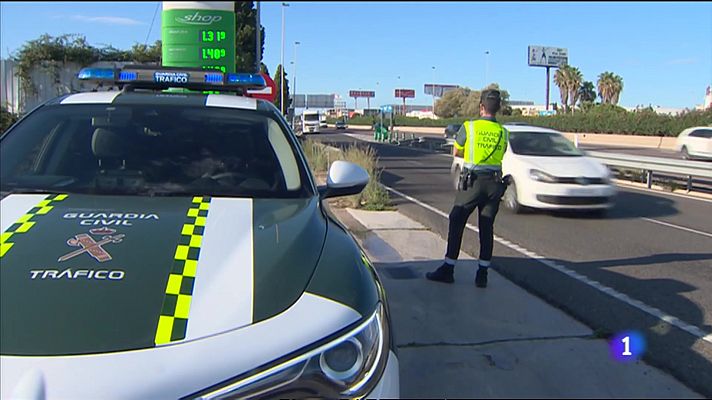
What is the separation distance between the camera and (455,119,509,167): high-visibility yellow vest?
587 centimetres

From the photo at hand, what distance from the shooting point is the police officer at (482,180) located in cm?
587

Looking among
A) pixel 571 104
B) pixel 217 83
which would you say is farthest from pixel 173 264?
pixel 571 104

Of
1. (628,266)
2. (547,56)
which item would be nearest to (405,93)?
(547,56)

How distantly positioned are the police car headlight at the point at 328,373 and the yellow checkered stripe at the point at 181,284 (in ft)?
0.70

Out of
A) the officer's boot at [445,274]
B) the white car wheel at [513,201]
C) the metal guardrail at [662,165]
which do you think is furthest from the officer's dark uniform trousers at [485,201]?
the metal guardrail at [662,165]

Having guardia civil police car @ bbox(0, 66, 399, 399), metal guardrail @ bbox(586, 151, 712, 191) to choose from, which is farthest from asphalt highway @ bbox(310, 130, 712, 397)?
guardia civil police car @ bbox(0, 66, 399, 399)

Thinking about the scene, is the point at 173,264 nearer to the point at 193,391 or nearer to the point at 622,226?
the point at 193,391

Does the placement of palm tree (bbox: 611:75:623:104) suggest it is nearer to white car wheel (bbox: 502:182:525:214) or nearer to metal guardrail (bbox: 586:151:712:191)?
metal guardrail (bbox: 586:151:712:191)

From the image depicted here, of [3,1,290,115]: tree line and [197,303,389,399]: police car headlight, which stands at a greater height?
[3,1,290,115]: tree line

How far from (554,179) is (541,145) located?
1381mm

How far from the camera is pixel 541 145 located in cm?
1188

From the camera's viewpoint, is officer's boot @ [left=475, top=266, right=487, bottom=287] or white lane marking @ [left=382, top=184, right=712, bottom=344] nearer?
white lane marking @ [left=382, top=184, right=712, bottom=344]

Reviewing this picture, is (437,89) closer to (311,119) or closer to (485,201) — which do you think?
(311,119)

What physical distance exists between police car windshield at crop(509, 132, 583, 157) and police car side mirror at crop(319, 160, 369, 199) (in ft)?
28.5
